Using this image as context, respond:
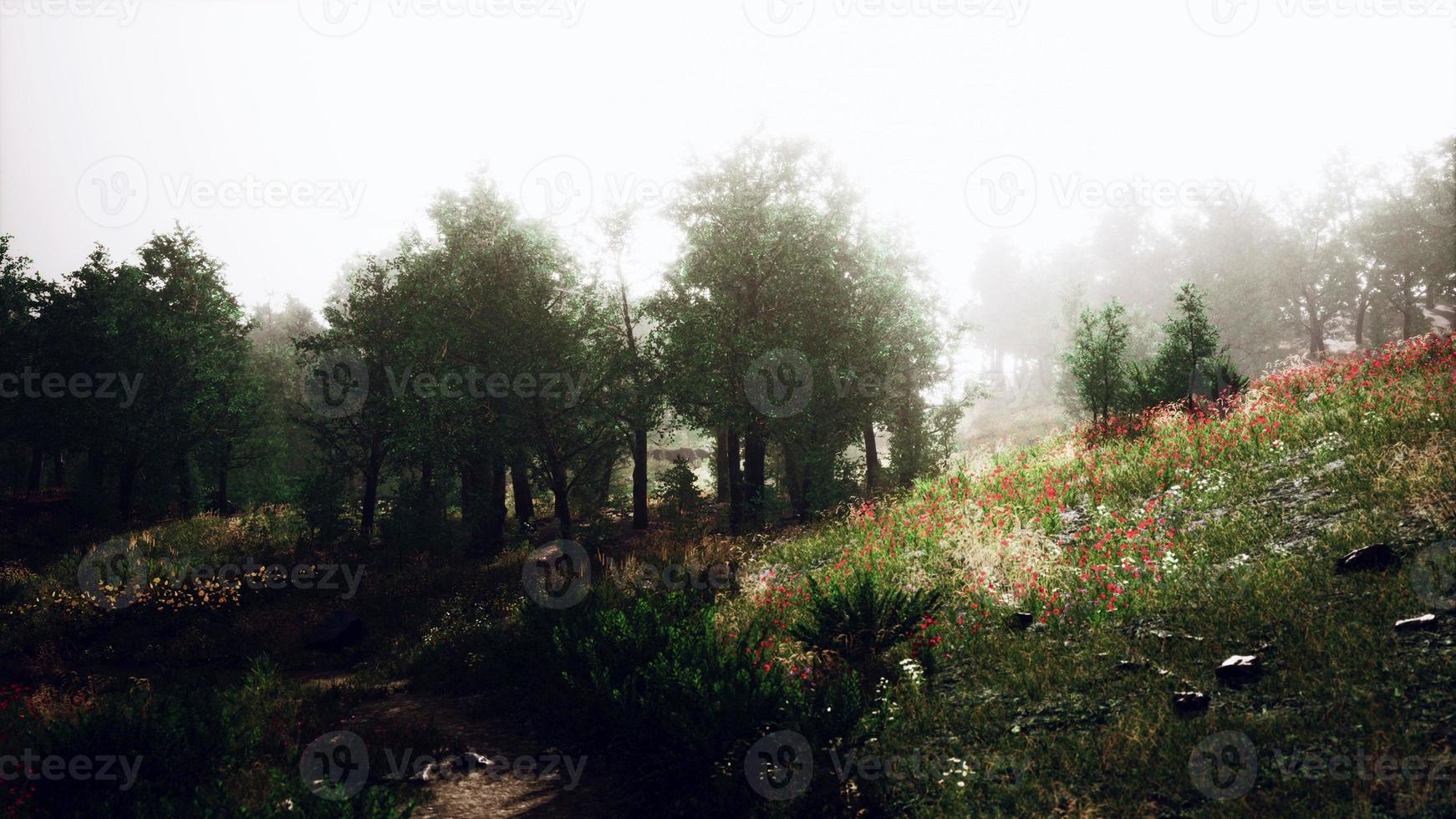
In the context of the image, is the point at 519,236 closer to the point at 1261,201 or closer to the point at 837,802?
the point at 837,802

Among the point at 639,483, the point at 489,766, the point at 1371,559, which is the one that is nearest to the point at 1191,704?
the point at 1371,559

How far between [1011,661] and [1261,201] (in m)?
52.8

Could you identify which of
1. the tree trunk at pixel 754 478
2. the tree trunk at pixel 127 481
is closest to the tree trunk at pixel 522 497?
the tree trunk at pixel 754 478

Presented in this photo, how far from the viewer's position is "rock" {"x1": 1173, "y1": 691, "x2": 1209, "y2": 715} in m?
4.81

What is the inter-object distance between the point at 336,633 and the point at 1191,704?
1320 cm

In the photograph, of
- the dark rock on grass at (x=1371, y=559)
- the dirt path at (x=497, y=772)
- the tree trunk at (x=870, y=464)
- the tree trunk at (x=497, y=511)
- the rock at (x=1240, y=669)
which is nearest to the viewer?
the rock at (x=1240, y=669)

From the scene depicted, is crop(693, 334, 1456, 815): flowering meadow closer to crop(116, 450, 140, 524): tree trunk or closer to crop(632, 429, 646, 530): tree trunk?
crop(632, 429, 646, 530): tree trunk

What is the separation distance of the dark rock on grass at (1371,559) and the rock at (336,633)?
48.6 ft

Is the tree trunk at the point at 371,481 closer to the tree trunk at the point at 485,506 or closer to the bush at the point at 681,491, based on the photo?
the tree trunk at the point at 485,506

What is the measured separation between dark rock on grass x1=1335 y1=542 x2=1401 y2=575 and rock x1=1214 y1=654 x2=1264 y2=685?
178 cm

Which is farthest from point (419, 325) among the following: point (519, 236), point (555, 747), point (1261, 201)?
point (1261, 201)

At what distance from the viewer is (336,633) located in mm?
11492

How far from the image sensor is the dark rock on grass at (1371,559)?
5.70 meters

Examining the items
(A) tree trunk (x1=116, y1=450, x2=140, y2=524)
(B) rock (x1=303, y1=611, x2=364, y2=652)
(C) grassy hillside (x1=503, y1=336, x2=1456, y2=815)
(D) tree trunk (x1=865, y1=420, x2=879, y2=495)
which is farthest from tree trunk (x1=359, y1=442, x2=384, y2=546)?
(D) tree trunk (x1=865, y1=420, x2=879, y2=495)
